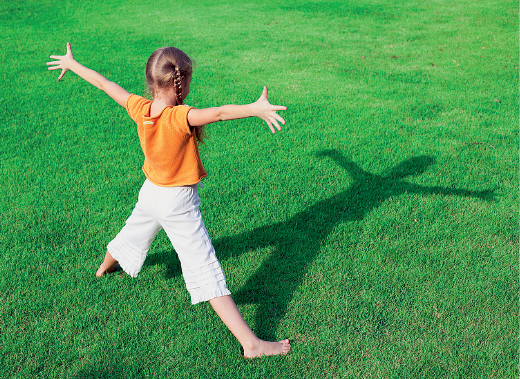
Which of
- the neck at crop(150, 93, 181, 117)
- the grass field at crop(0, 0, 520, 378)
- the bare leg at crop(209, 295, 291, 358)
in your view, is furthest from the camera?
the grass field at crop(0, 0, 520, 378)

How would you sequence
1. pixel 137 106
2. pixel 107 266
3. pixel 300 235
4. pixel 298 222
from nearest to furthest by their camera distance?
pixel 137 106, pixel 107 266, pixel 300 235, pixel 298 222

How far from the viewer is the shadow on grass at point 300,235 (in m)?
3.53

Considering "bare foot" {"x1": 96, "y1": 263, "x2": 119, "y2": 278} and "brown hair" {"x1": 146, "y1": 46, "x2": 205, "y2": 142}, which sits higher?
"brown hair" {"x1": 146, "y1": 46, "x2": 205, "y2": 142}

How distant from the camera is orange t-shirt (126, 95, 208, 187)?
2.70m

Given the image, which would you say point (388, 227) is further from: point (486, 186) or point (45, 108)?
point (45, 108)

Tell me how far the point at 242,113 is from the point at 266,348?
1.56m

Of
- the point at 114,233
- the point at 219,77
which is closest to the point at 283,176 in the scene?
the point at 114,233

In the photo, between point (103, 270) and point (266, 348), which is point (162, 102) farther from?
point (266, 348)

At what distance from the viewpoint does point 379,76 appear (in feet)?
27.6

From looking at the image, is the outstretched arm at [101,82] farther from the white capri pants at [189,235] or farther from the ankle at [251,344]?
the ankle at [251,344]

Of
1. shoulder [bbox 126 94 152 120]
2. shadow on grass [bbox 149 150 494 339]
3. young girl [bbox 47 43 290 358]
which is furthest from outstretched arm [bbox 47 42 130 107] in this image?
shadow on grass [bbox 149 150 494 339]

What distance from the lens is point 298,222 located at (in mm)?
4434

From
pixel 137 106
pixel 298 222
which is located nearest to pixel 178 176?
pixel 137 106

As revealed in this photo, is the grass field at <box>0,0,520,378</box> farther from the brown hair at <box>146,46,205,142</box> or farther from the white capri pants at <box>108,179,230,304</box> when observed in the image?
the brown hair at <box>146,46,205,142</box>
